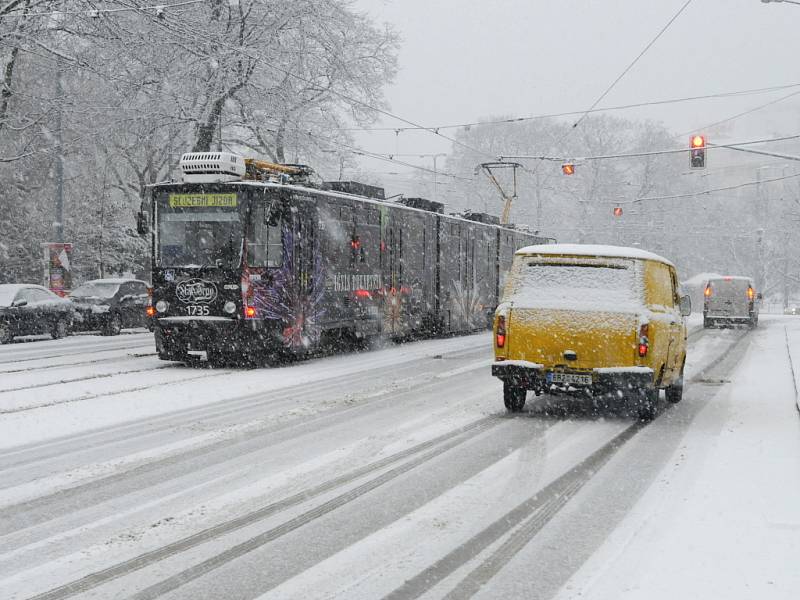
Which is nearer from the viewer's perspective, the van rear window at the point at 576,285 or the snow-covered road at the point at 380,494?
the snow-covered road at the point at 380,494

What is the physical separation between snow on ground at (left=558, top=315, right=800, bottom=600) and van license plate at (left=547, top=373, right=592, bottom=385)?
3.96 ft

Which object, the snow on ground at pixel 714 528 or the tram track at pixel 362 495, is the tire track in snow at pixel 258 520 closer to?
the tram track at pixel 362 495

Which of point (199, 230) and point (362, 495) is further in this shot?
point (199, 230)

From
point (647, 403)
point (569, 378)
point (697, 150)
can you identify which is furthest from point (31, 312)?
point (697, 150)

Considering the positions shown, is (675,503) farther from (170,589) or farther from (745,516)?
(170,589)

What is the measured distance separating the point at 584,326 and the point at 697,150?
2139 centimetres

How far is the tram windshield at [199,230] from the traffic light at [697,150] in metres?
16.6

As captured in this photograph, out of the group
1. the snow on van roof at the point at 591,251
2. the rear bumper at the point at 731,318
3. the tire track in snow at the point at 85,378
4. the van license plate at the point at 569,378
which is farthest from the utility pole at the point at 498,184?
the van license plate at the point at 569,378

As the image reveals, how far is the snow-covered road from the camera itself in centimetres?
513

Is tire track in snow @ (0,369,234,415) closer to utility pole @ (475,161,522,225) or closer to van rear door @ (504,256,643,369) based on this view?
van rear door @ (504,256,643,369)

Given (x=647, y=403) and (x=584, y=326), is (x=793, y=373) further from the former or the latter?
(x=584, y=326)

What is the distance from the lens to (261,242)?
55.0 ft

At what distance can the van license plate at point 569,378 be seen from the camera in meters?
10.5

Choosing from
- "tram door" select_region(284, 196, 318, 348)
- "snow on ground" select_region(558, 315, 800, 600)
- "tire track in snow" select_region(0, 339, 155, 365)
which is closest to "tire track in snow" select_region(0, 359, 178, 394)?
"tram door" select_region(284, 196, 318, 348)
